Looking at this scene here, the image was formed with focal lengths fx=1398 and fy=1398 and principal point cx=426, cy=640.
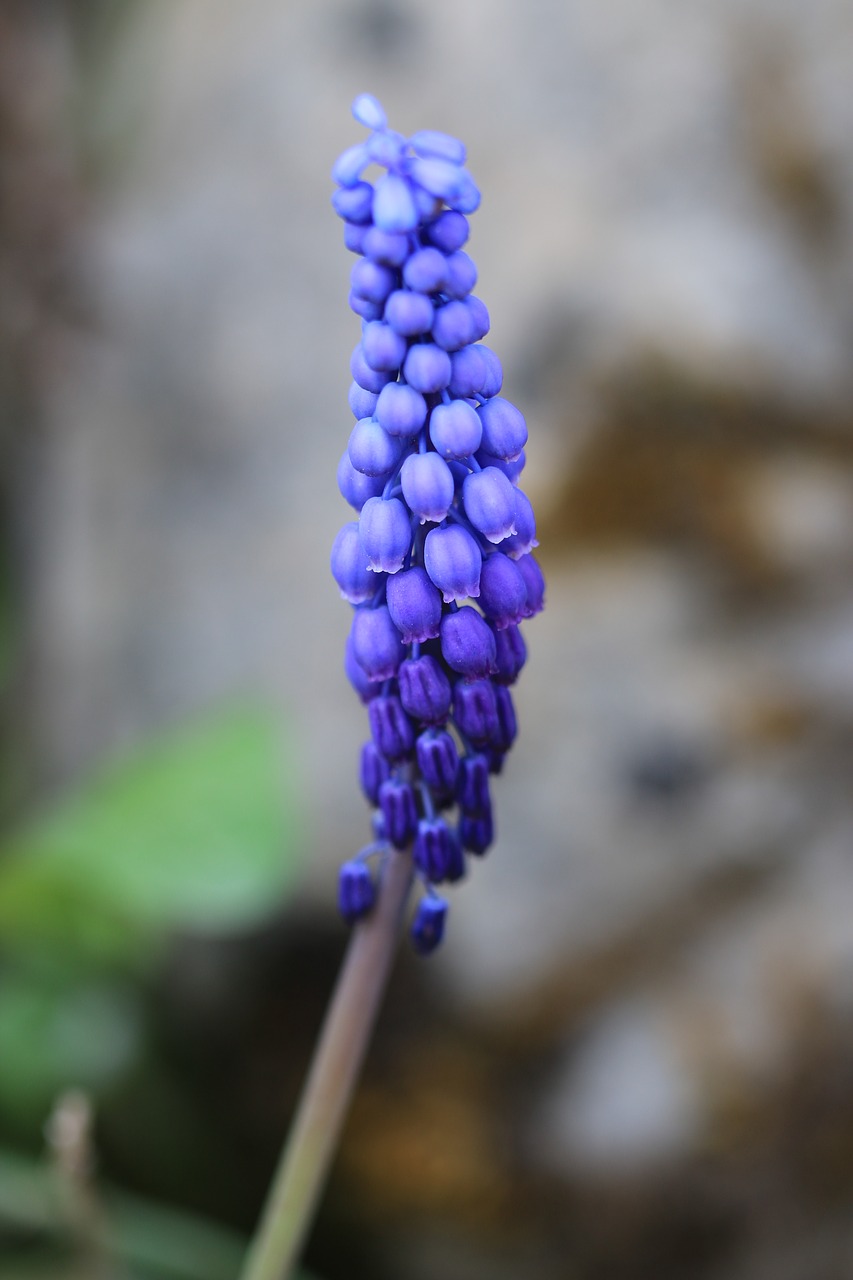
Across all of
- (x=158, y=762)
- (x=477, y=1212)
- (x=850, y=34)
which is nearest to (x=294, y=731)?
(x=158, y=762)

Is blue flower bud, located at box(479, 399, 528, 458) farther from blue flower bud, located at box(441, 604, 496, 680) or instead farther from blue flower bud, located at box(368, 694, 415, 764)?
blue flower bud, located at box(368, 694, 415, 764)

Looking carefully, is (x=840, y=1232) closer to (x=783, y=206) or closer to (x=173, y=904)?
(x=173, y=904)

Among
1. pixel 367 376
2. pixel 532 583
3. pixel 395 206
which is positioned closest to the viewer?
pixel 395 206

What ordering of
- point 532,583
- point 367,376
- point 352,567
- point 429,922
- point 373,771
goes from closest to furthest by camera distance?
point 367,376
point 352,567
point 532,583
point 373,771
point 429,922

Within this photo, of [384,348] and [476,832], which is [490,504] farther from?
[476,832]

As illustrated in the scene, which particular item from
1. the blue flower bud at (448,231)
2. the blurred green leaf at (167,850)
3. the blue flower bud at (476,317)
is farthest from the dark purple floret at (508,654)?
the blurred green leaf at (167,850)

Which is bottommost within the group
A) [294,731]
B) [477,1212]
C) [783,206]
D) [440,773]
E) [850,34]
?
[477,1212]

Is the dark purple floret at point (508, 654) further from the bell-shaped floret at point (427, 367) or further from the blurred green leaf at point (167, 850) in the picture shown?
the blurred green leaf at point (167, 850)

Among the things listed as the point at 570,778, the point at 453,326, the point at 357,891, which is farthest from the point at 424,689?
the point at 570,778
